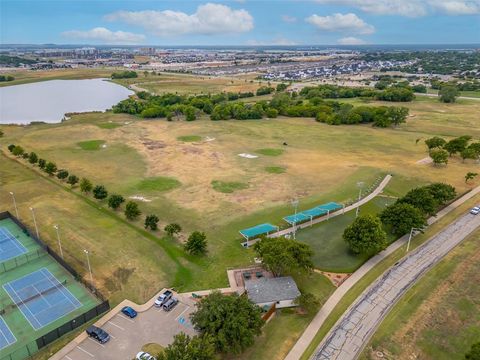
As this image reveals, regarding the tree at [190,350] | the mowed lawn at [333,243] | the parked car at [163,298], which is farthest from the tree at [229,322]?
the mowed lawn at [333,243]

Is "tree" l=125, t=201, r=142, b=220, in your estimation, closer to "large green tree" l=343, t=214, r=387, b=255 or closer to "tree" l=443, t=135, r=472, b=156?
"large green tree" l=343, t=214, r=387, b=255

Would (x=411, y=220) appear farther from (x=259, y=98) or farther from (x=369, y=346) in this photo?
(x=259, y=98)

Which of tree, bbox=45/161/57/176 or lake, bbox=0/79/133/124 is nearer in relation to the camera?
tree, bbox=45/161/57/176

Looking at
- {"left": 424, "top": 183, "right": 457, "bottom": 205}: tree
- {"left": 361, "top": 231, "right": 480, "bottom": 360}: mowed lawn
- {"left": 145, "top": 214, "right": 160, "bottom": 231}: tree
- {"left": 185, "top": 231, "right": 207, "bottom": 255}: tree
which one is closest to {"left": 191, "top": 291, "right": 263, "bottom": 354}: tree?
{"left": 361, "top": 231, "right": 480, "bottom": 360}: mowed lawn

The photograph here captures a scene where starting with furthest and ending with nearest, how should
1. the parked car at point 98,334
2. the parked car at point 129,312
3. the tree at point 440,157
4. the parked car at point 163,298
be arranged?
1. the tree at point 440,157
2. the parked car at point 163,298
3. the parked car at point 129,312
4. the parked car at point 98,334

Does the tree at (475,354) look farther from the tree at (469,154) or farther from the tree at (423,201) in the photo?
the tree at (469,154)

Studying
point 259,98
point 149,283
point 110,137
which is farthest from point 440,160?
point 259,98
